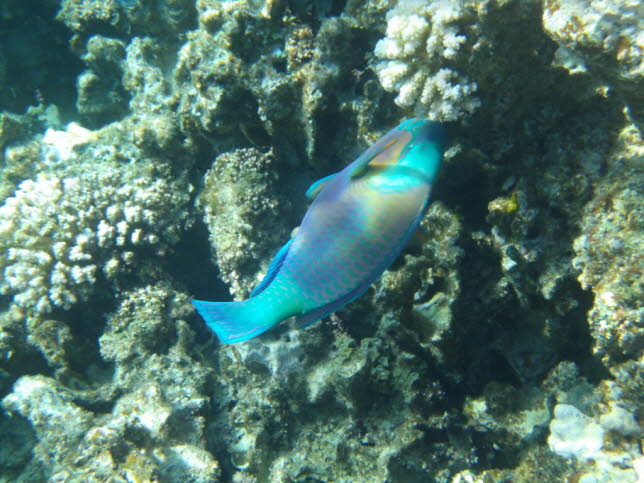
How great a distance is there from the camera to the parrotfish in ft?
5.40

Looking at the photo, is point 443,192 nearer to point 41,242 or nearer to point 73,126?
point 41,242

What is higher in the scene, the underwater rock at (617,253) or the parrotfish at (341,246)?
the parrotfish at (341,246)

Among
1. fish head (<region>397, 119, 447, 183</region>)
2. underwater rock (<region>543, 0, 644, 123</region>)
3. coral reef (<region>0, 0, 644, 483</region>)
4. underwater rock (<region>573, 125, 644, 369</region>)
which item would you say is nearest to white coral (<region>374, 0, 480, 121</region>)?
coral reef (<region>0, 0, 644, 483</region>)

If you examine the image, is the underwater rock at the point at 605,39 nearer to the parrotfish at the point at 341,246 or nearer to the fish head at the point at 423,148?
the fish head at the point at 423,148

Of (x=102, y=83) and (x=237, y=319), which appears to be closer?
(x=237, y=319)

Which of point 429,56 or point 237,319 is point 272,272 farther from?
point 429,56

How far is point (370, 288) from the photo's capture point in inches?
126

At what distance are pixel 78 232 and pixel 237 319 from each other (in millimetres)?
3605

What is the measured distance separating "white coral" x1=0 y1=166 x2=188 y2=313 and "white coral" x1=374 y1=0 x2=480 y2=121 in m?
2.80

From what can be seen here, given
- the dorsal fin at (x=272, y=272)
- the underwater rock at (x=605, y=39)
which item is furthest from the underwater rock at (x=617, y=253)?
the dorsal fin at (x=272, y=272)

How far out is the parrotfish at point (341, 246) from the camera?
1.65 metres

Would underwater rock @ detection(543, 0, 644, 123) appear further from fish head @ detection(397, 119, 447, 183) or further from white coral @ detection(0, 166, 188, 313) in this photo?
white coral @ detection(0, 166, 188, 313)

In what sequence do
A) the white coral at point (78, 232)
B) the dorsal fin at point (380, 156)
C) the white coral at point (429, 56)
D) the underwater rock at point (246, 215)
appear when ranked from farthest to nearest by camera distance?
the white coral at point (78, 232) → the underwater rock at point (246, 215) → the white coral at point (429, 56) → the dorsal fin at point (380, 156)

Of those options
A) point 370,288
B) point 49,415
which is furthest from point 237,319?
point 49,415
